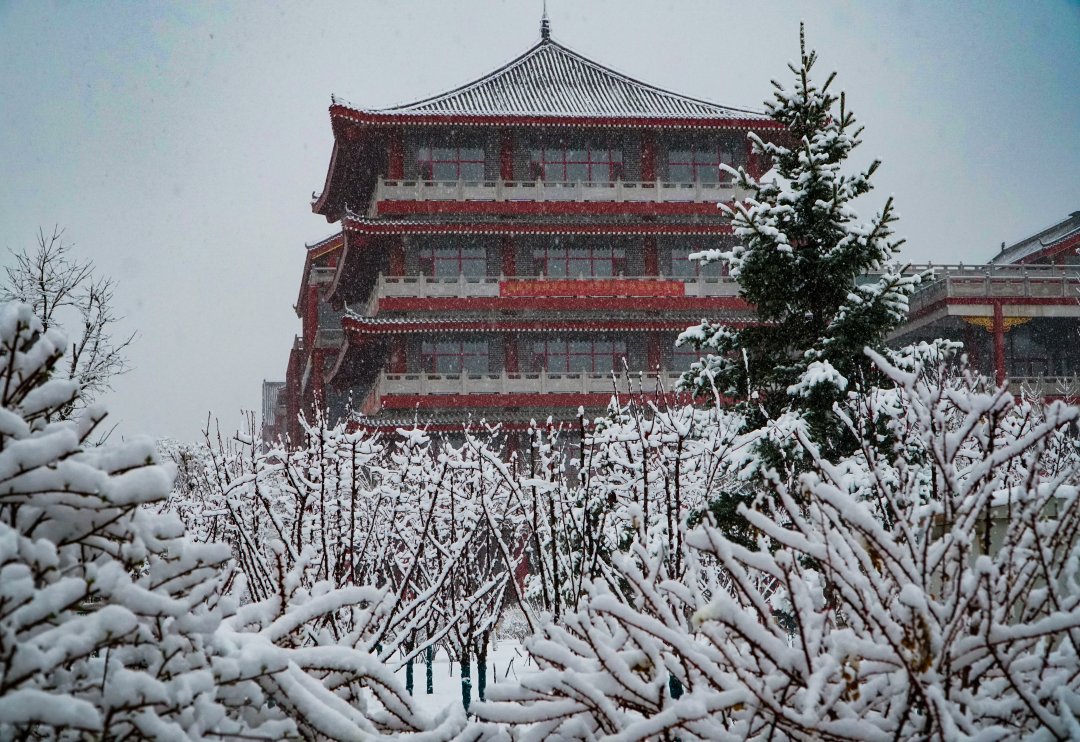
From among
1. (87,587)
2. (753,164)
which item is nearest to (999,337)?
(753,164)

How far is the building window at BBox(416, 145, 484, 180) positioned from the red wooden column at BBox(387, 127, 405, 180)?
65cm

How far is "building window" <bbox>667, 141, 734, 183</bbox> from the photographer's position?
92.3ft

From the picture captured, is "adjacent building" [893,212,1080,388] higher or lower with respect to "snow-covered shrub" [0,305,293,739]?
higher

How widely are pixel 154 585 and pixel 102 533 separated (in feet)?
0.68

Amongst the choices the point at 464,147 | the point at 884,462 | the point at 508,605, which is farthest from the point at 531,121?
the point at 884,462

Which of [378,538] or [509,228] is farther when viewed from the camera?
[509,228]

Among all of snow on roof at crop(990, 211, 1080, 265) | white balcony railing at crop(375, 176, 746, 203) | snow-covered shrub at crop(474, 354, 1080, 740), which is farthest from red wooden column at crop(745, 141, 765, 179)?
snow-covered shrub at crop(474, 354, 1080, 740)

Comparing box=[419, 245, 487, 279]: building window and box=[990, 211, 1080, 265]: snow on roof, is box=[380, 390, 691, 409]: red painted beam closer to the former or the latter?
box=[419, 245, 487, 279]: building window

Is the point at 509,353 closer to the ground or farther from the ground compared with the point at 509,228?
closer to the ground

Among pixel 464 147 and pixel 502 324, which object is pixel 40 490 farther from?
pixel 464 147

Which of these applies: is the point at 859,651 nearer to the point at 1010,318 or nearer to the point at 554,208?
the point at 554,208

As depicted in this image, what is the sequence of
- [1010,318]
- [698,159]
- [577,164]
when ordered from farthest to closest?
[1010,318] → [698,159] → [577,164]

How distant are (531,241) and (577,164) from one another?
245cm

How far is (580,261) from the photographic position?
2748 cm
